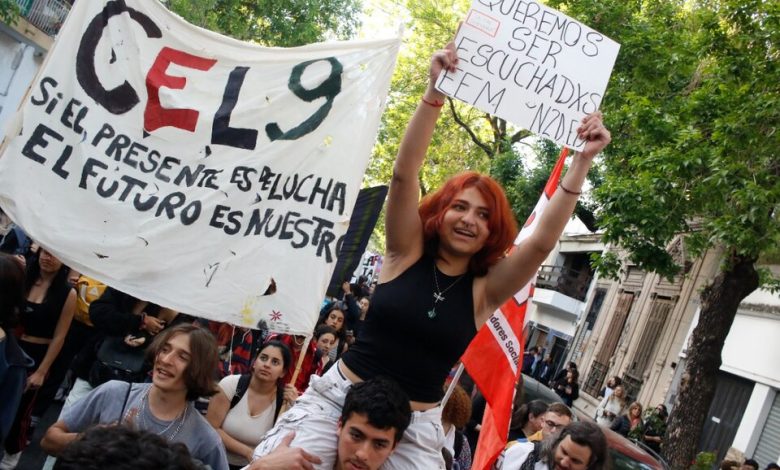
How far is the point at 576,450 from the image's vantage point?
15.4 feet

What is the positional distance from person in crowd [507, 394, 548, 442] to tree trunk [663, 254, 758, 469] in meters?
6.72

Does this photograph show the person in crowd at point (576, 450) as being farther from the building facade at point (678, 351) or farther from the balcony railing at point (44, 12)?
the balcony railing at point (44, 12)

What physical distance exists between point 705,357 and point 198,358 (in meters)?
10.6

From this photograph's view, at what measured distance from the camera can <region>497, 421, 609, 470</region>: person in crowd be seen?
4.68 metres

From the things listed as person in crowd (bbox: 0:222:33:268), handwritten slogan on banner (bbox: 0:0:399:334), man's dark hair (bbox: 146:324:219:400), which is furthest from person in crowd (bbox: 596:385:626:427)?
man's dark hair (bbox: 146:324:219:400)

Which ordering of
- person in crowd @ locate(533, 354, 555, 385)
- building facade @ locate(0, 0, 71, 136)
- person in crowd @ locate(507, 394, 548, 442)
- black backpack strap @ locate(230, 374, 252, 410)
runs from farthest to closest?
person in crowd @ locate(533, 354, 555, 385), building facade @ locate(0, 0, 71, 136), person in crowd @ locate(507, 394, 548, 442), black backpack strap @ locate(230, 374, 252, 410)

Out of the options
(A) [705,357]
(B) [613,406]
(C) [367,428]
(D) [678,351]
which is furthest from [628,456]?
(D) [678,351]

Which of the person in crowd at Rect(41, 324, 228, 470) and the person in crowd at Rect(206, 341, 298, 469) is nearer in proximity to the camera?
the person in crowd at Rect(41, 324, 228, 470)

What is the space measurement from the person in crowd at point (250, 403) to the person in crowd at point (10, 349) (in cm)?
159

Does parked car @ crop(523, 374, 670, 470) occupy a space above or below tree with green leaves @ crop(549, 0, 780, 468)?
below

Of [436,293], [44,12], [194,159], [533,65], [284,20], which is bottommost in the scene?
[436,293]

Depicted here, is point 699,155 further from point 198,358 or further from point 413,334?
point 413,334

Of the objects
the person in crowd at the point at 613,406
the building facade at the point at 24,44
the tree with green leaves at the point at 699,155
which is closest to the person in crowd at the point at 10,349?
the tree with green leaves at the point at 699,155

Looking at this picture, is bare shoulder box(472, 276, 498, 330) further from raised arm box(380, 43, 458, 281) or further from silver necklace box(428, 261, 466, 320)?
raised arm box(380, 43, 458, 281)
